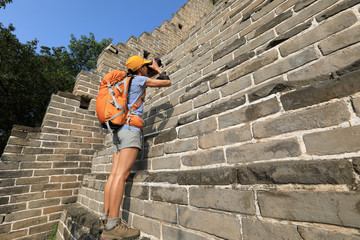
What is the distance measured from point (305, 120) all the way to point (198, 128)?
102 centimetres

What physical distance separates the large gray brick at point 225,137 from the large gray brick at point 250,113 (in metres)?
0.07

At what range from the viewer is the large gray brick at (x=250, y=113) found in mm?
1396

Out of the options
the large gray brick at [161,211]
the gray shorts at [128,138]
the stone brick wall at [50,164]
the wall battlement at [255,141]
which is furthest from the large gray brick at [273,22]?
the stone brick wall at [50,164]

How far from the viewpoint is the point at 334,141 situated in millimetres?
1041

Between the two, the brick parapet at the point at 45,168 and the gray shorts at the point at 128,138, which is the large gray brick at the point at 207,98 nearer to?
the gray shorts at the point at 128,138

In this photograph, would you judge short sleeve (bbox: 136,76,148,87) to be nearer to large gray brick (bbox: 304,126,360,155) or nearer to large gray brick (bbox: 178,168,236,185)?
large gray brick (bbox: 178,168,236,185)

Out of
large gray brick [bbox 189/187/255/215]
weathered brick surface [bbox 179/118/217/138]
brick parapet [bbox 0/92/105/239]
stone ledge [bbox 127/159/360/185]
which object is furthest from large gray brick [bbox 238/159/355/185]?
brick parapet [bbox 0/92/105/239]

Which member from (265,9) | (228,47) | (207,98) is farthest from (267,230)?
(265,9)

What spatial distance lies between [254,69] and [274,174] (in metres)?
1.08

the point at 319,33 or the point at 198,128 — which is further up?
the point at 319,33

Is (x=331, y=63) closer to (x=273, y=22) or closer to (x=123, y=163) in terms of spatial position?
(x=273, y=22)

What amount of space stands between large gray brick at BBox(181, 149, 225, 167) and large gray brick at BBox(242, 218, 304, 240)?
534mm

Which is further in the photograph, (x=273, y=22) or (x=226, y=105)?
(x=273, y=22)

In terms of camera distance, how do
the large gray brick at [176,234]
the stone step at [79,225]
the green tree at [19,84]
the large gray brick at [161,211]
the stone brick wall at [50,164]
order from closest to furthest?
the large gray brick at [176,234], the large gray brick at [161,211], the stone step at [79,225], the stone brick wall at [50,164], the green tree at [19,84]
